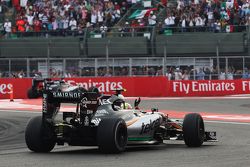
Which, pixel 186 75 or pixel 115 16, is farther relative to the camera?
pixel 115 16

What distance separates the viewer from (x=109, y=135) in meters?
10.5

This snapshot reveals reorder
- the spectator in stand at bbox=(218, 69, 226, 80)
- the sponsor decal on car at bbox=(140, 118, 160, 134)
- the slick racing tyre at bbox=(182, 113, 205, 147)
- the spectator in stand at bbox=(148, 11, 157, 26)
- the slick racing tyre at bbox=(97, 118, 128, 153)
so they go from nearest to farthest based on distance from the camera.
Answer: the slick racing tyre at bbox=(97, 118, 128, 153) < the sponsor decal on car at bbox=(140, 118, 160, 134) < the slick racing tyre at bbox=(182, 113, 205, 147) < the spectator in stand at bbox=(218, 69, 226, 80) < the spectator in stand at bbox=(148, 11, 157, 26)

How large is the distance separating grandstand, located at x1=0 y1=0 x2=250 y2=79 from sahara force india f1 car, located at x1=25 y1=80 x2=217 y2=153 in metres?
20.2

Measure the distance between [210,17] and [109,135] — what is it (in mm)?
25301

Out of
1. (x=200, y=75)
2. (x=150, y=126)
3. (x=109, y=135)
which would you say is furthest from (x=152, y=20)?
(x=109, y=135)

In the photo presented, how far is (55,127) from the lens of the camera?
11.2 meters

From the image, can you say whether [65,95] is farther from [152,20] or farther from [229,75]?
[152,20]

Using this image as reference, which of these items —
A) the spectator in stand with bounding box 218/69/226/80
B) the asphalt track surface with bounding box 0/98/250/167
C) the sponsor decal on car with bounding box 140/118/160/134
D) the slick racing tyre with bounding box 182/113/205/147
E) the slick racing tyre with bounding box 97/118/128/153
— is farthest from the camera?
the spectator in stand with bounding box 218/69/226/80

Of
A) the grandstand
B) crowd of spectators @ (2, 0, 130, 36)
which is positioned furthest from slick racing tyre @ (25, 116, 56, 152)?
crowd of spectators @ (2, 0, 130, 36)

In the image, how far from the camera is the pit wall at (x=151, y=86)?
1280 inches

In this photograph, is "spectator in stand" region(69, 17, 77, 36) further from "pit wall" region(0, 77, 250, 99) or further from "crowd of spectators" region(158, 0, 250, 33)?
"pit wall" region(0, 77, 250, 99)

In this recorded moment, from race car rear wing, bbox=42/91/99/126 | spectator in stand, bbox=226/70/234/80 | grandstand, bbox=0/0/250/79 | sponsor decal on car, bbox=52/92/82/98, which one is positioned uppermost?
grandstand, bbox=0/0/250/79

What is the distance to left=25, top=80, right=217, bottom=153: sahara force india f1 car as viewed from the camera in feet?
35.0

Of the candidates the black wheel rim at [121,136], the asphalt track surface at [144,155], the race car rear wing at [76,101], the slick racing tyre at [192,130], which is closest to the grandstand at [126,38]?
the asphalt track surface at [144,155]
